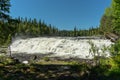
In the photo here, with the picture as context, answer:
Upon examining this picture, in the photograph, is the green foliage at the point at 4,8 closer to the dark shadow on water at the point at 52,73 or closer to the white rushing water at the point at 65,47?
the dark shadow on water at the point at 52,73

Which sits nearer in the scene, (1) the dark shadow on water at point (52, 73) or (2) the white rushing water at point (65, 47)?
(1) the dark shadow on water at point (52, 73)

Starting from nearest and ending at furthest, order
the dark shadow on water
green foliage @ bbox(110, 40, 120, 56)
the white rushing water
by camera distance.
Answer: the dark shadow on water → green foliage @ bbox(110, 40, 120, 56) → the white rushing water

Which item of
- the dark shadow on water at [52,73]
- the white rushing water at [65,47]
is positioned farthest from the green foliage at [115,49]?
the white rushing water at [65,47]

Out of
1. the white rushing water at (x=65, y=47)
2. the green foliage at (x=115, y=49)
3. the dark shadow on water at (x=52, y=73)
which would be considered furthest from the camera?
the white rushing water at (x=65, y=47)

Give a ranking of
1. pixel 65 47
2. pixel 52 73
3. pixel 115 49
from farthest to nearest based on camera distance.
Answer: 1. pixel 65 47
2. pixel 115 49
3. pixel 52 73

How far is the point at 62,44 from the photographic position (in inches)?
2392

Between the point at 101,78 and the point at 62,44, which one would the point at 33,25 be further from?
the point at 101,78

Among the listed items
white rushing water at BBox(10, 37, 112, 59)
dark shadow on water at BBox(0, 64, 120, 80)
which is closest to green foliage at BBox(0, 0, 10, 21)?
dark shadow on water at BBox(0, 64, 120, 80)

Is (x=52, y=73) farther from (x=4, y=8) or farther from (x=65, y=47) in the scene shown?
(x=65, y=47)

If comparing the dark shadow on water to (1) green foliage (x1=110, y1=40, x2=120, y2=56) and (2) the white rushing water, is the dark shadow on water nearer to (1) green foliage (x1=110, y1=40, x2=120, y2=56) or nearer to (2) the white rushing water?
(1) green foliage (x1=110, y1=40, x2=120, y2=56)

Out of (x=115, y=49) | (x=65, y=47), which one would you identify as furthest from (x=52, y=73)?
(x=65, y=47)

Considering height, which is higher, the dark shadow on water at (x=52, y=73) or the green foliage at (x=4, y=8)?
the green foliage at (x=4, y=8)

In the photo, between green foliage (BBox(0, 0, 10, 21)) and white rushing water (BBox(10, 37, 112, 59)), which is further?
white rushing water (BBox(10, 37, 112, 59))

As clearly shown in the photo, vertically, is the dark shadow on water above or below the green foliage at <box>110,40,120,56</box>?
below
